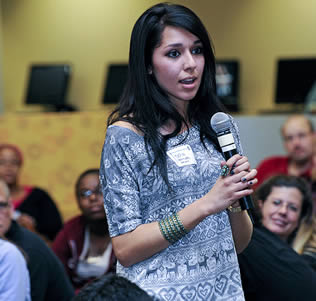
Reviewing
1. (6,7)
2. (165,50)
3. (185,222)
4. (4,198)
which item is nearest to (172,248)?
(185,222)

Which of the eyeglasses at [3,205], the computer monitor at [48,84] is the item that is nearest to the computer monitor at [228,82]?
the computer monitor at [48,84]

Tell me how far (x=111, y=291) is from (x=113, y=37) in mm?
6230

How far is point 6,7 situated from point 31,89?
141cm

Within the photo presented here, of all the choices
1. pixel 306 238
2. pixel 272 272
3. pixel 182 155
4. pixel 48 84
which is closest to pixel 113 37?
pixel 48 84

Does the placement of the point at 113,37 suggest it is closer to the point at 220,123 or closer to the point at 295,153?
the point at 295,153

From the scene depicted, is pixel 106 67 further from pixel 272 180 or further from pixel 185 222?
pixel 185 222

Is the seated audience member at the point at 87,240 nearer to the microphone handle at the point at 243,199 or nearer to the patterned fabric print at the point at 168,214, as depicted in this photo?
the patterned fabric print at the point at 168,214

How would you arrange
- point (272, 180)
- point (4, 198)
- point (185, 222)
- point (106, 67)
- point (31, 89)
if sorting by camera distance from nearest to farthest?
point (185, 222) < point (4, 198) < point (272, 180) < point (31, 89) < point (106, 67)

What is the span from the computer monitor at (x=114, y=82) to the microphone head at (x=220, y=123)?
4.88m

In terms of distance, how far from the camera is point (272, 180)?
3.09 m

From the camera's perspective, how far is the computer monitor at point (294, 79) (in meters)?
5.77

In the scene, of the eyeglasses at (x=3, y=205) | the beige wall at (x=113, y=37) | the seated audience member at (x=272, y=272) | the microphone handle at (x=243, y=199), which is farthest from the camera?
the beige wall at (x=113, y=37)

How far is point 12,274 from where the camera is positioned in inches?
89.7

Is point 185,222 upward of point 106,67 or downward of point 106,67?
downward
